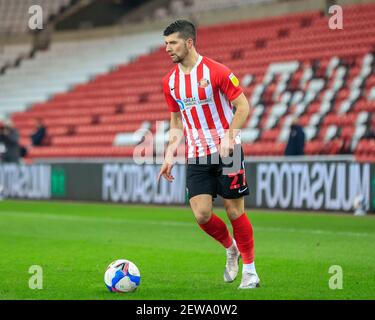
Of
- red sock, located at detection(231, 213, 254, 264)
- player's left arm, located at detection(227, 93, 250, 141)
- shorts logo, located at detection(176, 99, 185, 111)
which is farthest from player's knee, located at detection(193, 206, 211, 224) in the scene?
shorts logo, located at detection(176, 99, 185, 111)

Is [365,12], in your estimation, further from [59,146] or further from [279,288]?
[279,288]

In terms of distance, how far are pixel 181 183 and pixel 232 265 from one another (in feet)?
38.3

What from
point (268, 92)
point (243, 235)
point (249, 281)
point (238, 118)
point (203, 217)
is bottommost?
point (249, 281)

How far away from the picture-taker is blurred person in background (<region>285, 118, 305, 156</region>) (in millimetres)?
18938

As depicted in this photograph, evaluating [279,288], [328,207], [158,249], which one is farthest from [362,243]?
[328,207]

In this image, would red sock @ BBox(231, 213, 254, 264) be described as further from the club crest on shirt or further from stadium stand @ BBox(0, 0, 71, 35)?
stadium stand @ BBox(0, 0, 71, 35)

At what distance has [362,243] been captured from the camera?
11672 mm

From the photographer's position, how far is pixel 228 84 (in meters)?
7.79

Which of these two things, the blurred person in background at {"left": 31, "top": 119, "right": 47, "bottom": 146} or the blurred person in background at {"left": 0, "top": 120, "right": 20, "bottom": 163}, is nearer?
the blurred person in background at {"left": 0, "top": 120, "right": 20, "bottom": 163}

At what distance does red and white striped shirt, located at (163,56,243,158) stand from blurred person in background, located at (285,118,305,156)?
11.0 m

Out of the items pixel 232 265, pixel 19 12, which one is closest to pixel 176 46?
pixel 232 265

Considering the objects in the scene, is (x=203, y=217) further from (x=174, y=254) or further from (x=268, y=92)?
(x=268, y=92)

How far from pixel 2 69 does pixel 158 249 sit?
25.5 meters

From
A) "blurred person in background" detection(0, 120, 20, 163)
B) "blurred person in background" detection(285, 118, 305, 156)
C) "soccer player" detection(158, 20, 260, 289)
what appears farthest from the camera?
"blurred person in background" detection(0, 120, 20, 163)
